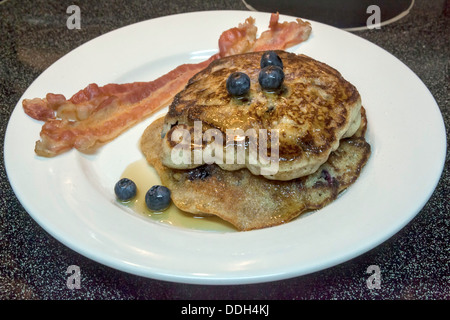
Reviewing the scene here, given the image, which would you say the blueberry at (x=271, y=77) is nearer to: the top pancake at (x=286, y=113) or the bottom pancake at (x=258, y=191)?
the top pancake at (x=286, y=113)

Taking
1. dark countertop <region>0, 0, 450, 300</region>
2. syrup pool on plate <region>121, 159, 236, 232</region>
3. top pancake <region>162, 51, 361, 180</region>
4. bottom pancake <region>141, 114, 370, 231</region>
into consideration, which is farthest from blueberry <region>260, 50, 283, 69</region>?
dark countertop <region>0, 0, 450, 300</region>

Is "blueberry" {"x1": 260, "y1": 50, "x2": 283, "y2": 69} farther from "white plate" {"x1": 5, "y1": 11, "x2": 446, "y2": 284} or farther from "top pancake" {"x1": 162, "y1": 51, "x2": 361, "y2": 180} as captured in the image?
"white plate" {"x1": 5, "y1": 11, "x2": 446, "y2": 284}

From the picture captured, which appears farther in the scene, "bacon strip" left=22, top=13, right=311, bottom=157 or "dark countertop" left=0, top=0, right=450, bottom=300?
"bacon strip" left=22, top=13, right=311, bottom=157

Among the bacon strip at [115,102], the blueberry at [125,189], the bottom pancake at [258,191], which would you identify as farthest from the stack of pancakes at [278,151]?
the bacon strip at [115,102]

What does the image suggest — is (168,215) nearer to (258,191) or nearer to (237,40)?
(258,191)

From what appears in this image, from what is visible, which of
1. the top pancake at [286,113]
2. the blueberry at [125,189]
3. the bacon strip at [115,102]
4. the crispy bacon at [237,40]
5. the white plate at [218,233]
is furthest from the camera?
the crispy bacon at [237,40]

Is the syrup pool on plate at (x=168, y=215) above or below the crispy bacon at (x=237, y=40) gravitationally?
below
